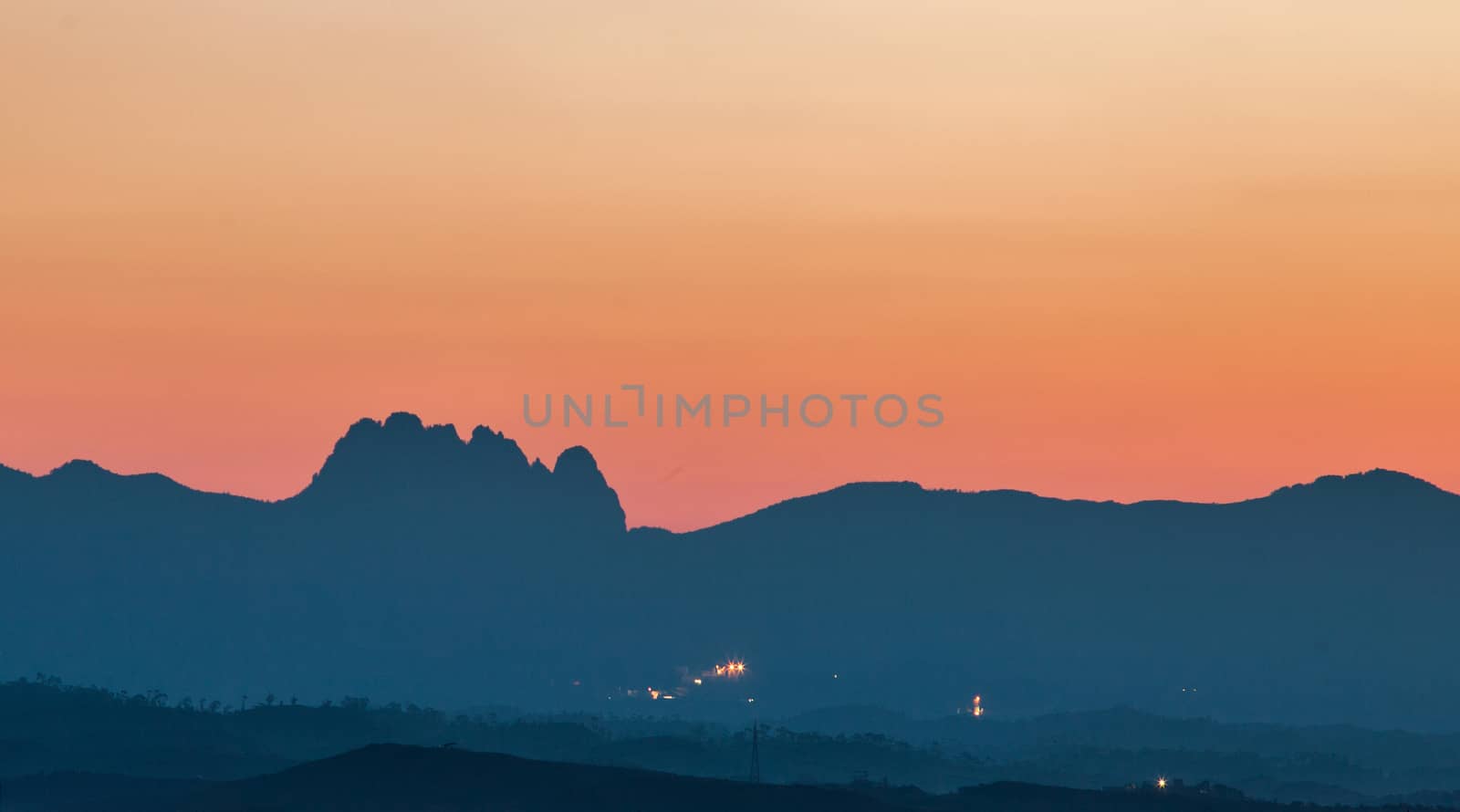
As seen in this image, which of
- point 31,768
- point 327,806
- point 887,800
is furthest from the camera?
point 31,768

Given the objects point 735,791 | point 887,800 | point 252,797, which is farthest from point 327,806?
point 887,800

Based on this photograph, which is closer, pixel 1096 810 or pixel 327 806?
pixel 327 806

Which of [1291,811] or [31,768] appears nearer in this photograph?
[1291,811]

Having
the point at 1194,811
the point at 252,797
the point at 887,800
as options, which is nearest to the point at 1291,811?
the point at 1194,811

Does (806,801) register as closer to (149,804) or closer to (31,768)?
(149,804)

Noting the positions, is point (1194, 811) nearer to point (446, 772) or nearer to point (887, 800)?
point (887, 800)

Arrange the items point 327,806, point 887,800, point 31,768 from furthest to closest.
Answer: point 31,768, point 887,800, point 327,806
